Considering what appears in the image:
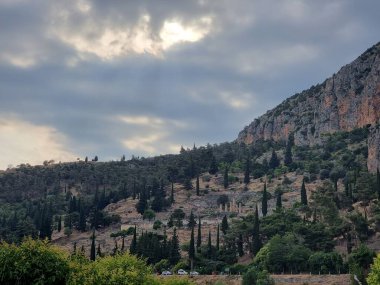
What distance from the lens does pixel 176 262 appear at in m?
101

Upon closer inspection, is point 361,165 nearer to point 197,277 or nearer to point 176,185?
point 176,185

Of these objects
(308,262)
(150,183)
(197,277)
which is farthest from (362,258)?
(150,183)

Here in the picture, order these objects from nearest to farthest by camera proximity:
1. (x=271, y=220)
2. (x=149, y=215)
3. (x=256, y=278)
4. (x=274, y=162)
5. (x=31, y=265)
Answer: (x=31, y=265) < (x=256, y=278) < (x=271, y=220) < (x=149, y=215) < (x=274, y=162)

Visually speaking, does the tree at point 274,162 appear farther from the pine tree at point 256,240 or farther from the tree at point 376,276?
the tree at point 376,276

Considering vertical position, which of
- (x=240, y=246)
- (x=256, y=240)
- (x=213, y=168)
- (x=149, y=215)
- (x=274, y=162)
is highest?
(x=274, y=162)

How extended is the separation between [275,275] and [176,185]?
106 m

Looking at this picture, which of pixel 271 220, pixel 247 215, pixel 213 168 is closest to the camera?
pixel 271 220

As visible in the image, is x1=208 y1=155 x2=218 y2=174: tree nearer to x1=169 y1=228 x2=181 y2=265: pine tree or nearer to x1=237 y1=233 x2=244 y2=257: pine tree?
x1=237 y1=233 x2=244 y2=257: pine tree

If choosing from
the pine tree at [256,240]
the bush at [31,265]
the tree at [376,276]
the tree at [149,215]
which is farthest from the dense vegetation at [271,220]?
the tree at [376,276]

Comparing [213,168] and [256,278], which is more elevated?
[213,168]

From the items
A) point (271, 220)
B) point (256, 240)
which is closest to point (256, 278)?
point (256, 240)

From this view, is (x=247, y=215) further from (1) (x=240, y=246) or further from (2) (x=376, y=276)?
(2) (x=376, y=276)

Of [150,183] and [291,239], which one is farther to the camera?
[150,183]

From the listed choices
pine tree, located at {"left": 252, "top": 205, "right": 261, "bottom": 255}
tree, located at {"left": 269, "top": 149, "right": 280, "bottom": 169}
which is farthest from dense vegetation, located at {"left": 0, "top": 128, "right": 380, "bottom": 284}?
tree, located at {"left": 269, "top": 149, "right": 280, "bottom": 169}
